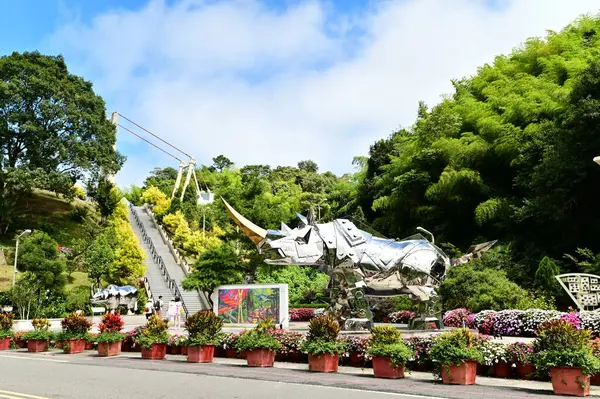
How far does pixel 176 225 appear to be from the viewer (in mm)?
46938

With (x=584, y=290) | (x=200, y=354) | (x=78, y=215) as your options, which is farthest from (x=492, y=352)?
(x=78, y=215)

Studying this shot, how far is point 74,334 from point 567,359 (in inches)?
479

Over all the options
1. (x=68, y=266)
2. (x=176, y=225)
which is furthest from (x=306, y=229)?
(x=176, y=225)

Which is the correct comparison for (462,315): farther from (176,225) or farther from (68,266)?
(176,225)

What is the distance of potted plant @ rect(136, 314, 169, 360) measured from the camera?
1270cm

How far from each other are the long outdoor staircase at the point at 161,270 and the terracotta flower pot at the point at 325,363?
17.6 m

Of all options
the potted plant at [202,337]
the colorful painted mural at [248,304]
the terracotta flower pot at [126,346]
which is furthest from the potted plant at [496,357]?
the colorful painted mural at [248,304]

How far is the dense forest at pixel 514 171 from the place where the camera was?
870 inches

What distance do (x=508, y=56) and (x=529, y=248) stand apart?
584 inches

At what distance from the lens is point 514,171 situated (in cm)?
A: 2880

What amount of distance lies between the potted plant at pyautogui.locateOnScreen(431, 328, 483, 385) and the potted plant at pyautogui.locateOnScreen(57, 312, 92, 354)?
9893mm

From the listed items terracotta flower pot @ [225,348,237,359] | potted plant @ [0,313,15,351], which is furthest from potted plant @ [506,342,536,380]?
potted plant @ [0,313,15,351]

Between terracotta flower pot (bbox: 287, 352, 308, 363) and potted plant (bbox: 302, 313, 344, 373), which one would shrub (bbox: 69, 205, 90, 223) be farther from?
potted plant (bbox: 302, 313, 344, 373)

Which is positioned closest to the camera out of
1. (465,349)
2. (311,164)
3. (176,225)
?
(465,349)
